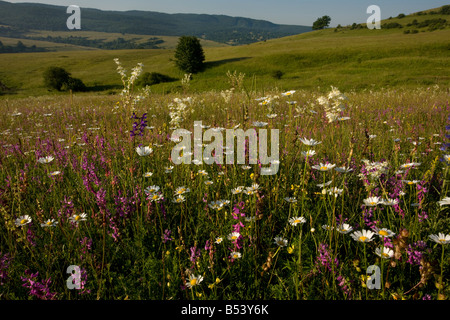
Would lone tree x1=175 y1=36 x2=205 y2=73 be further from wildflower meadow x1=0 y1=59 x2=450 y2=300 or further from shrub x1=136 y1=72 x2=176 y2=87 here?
wildflower meadow x1=0 y1=59 x2=450 y2=300

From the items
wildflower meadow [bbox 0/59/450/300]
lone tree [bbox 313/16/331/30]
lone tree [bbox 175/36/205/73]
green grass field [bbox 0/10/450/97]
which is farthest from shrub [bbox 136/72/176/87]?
lone tree [bbox 313/16/331/30]

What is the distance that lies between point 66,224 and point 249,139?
248 centimetres

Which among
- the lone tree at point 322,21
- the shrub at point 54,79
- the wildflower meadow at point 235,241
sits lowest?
the wildflower meadow at point 235,241

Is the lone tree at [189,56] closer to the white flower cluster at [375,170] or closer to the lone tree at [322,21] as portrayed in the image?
the white flower cluster at [375,170]

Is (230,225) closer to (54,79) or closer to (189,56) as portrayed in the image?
(189,56)

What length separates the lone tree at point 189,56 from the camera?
52250mm

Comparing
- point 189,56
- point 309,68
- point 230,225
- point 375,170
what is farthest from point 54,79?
point 375,170

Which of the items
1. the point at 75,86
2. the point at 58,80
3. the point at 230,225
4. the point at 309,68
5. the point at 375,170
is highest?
the point at 309,68

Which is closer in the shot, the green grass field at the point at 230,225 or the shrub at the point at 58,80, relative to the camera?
the green grass field at the point at 230,225

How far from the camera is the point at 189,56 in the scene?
52.6 metres

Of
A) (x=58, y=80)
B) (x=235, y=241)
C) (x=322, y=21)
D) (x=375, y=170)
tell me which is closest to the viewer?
(x=235, y=241)


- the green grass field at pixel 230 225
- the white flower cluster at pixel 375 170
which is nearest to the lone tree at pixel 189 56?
the green grass field at pixel 230 225

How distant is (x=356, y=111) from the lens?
7.04 metres

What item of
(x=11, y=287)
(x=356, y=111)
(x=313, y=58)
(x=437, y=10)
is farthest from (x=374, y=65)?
(x=437, y=10)
